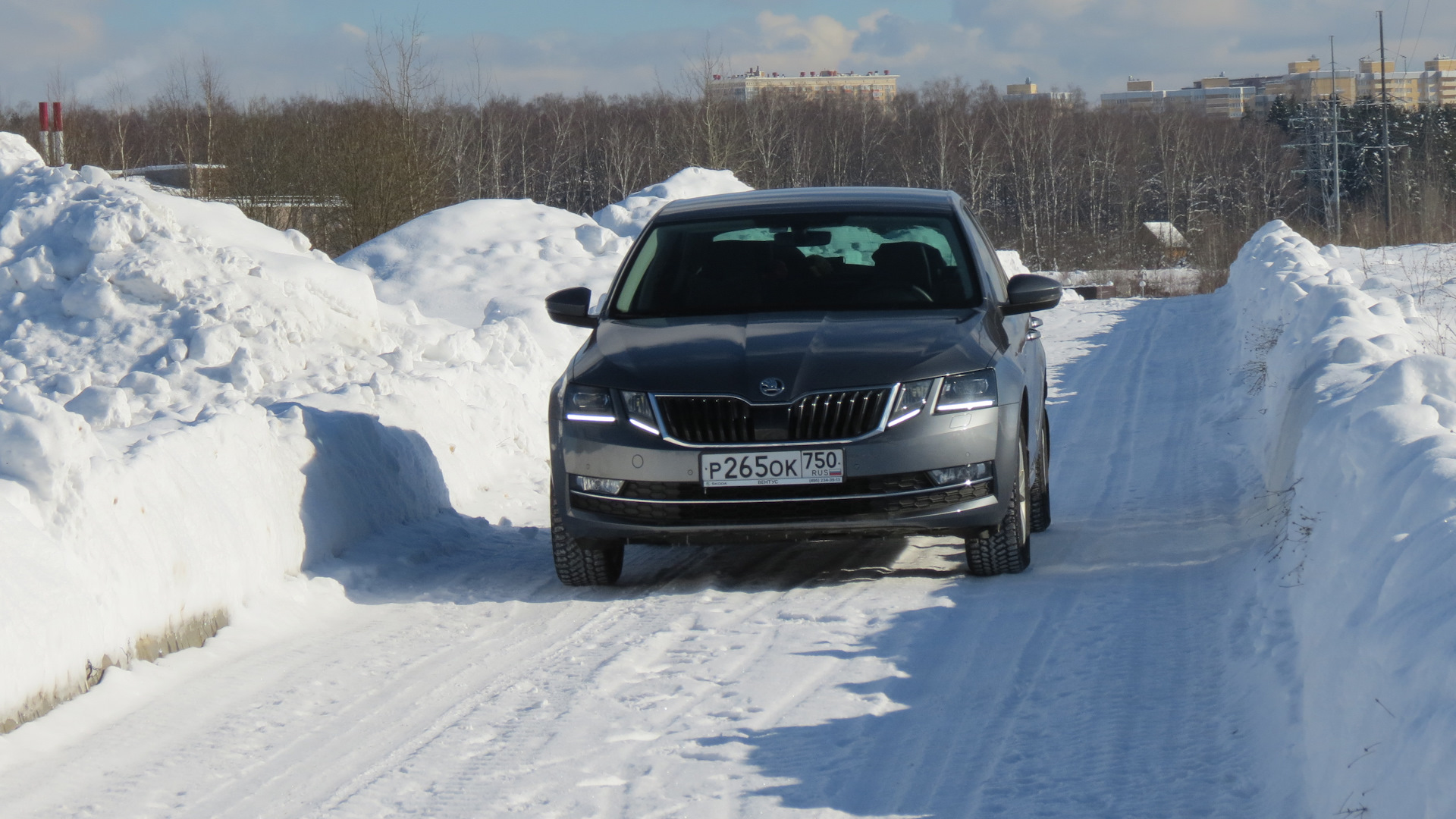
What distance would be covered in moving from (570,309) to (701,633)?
190 cm

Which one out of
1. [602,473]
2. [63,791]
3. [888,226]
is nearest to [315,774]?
[63,791]

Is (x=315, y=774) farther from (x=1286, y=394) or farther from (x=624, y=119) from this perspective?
(x=624, y=119)

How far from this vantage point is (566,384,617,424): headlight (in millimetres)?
5746

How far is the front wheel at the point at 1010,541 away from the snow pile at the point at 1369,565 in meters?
0.94

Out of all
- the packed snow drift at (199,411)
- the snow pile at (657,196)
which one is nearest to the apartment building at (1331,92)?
the snow pile at (657,196)

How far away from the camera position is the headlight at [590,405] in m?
5.75

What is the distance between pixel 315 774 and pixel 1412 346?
6.64m

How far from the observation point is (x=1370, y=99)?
90.8 meters

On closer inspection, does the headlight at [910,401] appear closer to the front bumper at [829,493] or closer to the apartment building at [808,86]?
the front bumper at [829,493]

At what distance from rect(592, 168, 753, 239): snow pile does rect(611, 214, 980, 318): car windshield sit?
48.6 ft

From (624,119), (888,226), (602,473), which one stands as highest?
(624,119)

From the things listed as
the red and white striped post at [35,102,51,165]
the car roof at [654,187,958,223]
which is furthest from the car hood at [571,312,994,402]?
the red and white striped post at [35,102,51,165]

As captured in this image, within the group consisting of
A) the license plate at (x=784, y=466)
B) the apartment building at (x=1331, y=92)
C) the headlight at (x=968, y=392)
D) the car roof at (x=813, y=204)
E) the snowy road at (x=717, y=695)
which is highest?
the apartment building at (x=1331, y=92)

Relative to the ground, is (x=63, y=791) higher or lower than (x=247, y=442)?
lower
